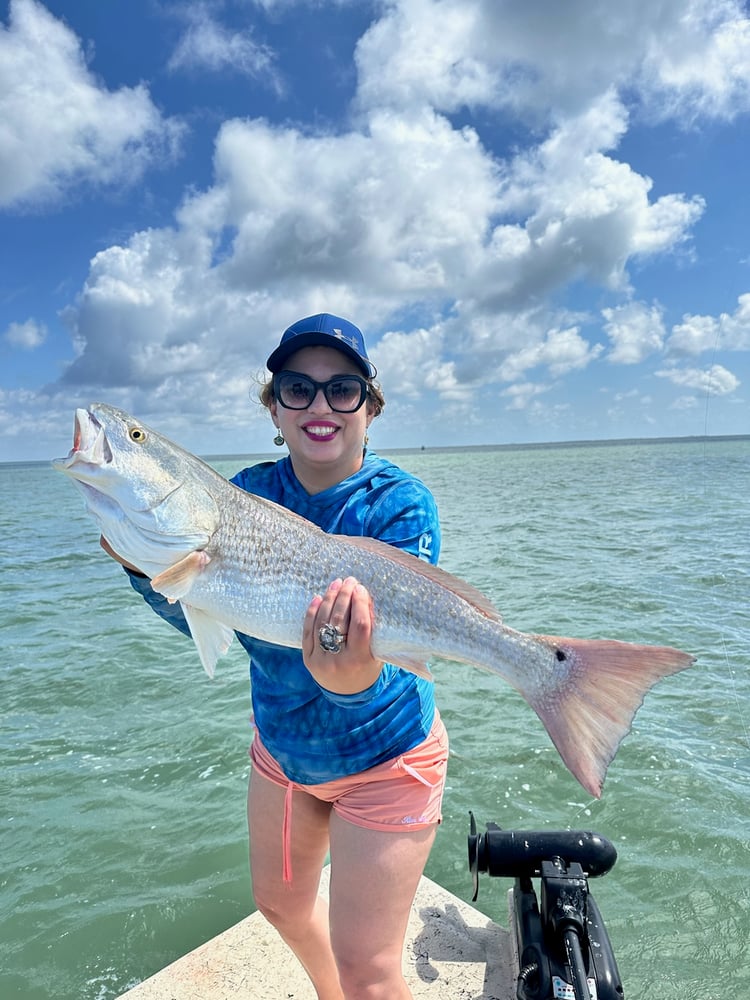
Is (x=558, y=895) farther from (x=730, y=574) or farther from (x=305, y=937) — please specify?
(x=730, y=574)

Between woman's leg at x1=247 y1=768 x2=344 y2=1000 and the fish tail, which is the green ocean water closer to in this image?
woman's leg at x1=247 y1=768 x2=344 y2=1000

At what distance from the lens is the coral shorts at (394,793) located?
105 inches

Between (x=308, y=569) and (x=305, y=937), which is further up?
(x=308, y=569)

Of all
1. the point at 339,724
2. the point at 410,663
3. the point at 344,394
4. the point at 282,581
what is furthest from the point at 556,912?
the point at 344,394

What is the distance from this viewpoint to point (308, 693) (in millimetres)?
2828

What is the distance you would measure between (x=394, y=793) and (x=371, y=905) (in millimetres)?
421

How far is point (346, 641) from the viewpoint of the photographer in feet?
8.16

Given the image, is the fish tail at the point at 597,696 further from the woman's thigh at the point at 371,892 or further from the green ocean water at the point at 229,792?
the green ocean water at the point at 229,792

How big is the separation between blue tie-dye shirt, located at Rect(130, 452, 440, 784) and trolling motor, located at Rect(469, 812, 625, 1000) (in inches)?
43.2

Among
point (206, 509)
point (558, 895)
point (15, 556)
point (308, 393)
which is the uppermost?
point (308, 393)

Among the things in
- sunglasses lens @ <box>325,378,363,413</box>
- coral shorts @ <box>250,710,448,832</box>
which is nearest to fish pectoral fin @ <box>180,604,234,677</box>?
coral shorts @ <box>250,710,448,832</box>

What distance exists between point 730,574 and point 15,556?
21338 millimetres

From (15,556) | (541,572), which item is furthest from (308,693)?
(15,556)

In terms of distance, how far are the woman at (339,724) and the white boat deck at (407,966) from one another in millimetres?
655
